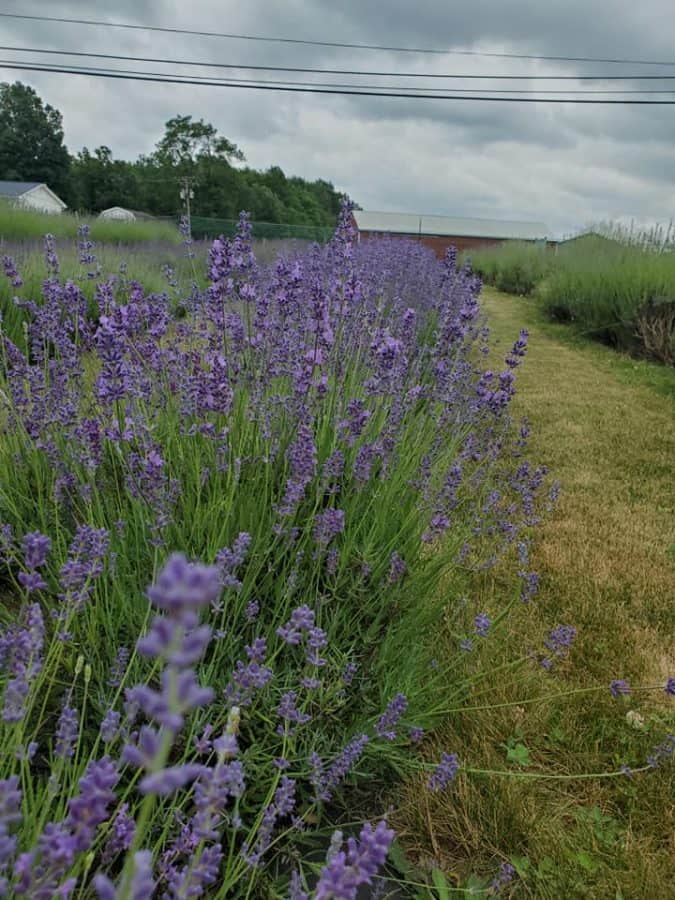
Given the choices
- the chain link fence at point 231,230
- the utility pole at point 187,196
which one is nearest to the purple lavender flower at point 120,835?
the utility pole at point 187,196

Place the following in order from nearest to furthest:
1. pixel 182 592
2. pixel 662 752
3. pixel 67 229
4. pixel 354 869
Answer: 1. pixel 182 592
2. pixel 354 869
3. pixel 662 752
4. pixel 67 229

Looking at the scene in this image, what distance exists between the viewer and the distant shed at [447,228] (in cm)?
4844

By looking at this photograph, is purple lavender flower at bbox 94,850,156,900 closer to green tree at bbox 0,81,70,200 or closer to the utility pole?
the utility pole

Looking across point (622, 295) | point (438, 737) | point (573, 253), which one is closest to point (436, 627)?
point (438, 737)

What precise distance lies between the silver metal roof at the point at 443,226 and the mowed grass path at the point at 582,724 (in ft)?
160

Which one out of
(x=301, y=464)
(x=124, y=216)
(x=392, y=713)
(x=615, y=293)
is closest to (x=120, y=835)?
(x=392, y=713)

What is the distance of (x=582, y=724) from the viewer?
2.03 meters

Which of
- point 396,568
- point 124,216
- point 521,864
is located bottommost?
point 521,864

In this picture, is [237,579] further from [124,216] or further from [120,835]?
[124,216]

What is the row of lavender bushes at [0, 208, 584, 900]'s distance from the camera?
1.13 metres

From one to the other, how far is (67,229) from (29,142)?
191 feet

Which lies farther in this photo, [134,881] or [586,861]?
[586,861]

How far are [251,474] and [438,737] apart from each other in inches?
40.7

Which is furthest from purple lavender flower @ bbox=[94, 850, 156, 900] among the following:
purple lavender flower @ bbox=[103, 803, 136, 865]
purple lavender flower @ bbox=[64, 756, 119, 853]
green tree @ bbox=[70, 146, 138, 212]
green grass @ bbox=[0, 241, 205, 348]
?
green tree @ bbox=[70, 146, 138, 212]
